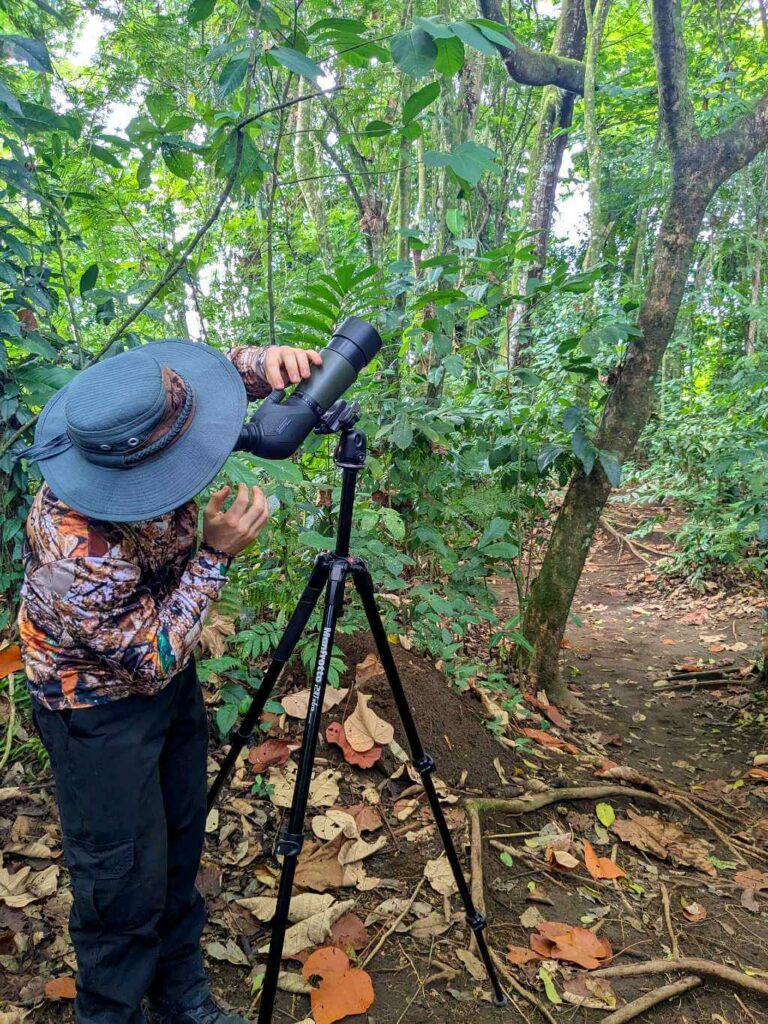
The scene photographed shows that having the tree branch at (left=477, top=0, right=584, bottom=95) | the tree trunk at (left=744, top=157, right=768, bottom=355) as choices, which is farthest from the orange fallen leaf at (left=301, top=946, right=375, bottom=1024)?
the tree trunk at (left=744, top=157, right=768, bottom=355)

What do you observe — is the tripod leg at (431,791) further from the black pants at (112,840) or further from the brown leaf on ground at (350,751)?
the brown leaf on ground at (350,751)

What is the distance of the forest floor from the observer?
1.95 m

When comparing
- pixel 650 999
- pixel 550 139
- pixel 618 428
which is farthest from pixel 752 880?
pixel 550 139

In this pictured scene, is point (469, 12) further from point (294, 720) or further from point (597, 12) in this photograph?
point (294, 720)

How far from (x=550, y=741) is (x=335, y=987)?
6.23 ft

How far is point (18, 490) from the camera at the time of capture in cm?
254

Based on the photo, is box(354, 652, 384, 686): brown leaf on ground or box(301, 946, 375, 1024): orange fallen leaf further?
box(354, 652, 384, 686): brown leaf on ground

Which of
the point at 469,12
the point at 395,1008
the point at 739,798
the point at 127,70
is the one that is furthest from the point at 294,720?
the point at 469,12

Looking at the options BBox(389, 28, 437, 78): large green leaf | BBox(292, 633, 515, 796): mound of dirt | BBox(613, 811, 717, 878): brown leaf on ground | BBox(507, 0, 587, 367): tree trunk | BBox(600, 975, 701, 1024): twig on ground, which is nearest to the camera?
BBox(389, 28, 437, 78): large green leaf

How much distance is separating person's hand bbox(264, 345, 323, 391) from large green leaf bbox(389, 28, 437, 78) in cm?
72

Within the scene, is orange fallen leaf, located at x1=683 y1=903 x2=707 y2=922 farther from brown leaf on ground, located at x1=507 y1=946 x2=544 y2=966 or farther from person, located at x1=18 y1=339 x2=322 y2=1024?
person, located at x1=18 y1=339 x2=322 y2=1024

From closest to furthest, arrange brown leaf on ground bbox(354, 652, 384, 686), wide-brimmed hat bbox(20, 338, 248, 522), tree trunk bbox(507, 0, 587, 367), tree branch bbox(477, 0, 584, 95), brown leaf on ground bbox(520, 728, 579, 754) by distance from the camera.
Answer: wide-brimmed hat bbox(20, 338, 248, 522)
brown leaf on ground bbox(354, 652, 384, 686)
brown leaf on ground bbox(520, 728, 579, 754)
tree branch bbox(477, 0, 584, 95)
tree trunk bbox(507, 0, 587, 367)

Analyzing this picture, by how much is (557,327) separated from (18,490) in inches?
315

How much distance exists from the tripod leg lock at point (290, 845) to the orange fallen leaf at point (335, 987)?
0.65 m
